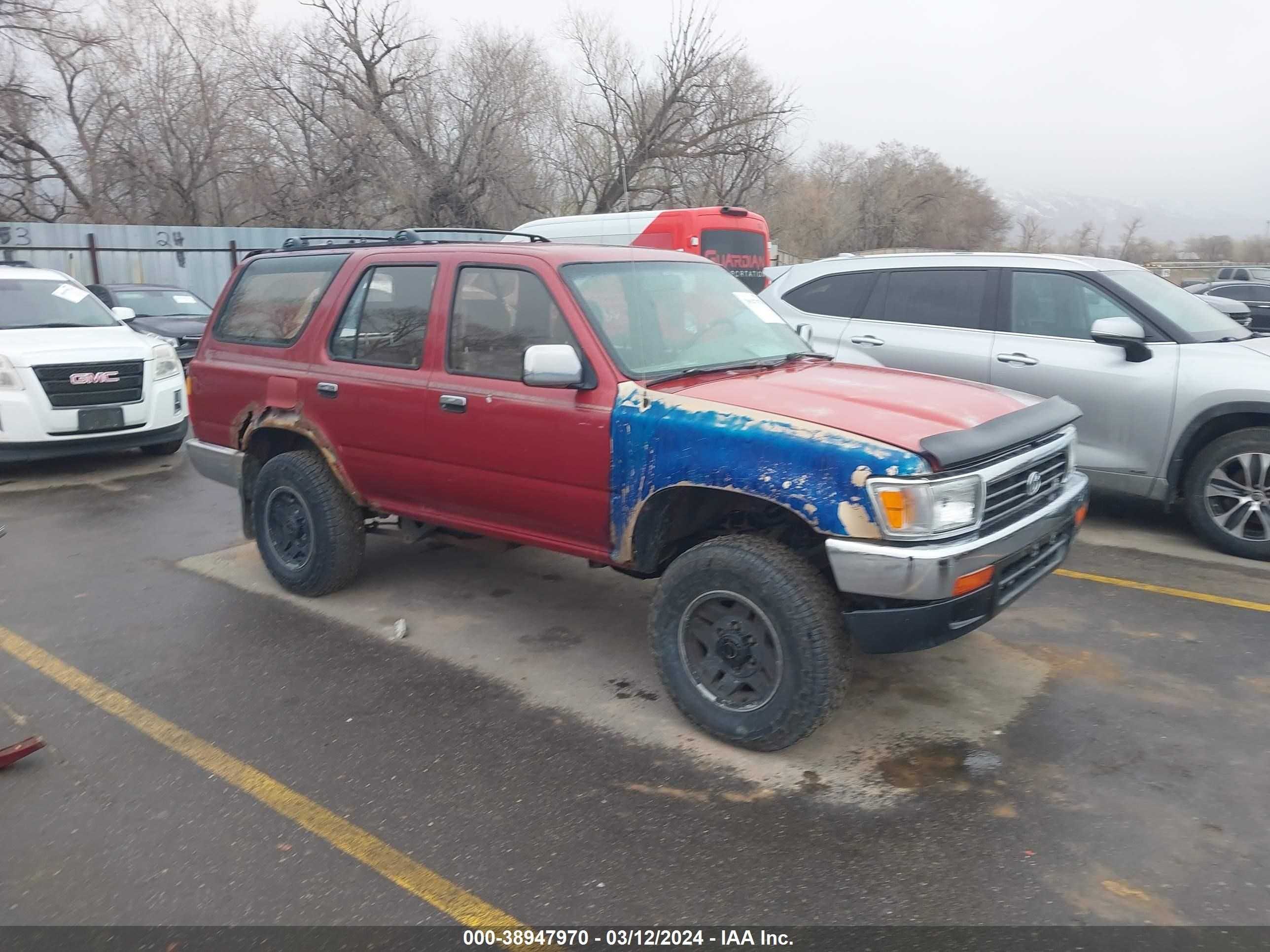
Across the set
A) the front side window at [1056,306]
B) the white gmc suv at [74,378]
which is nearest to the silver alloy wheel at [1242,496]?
the front side window at [1056,306]

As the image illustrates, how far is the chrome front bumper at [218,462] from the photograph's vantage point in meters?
5.53

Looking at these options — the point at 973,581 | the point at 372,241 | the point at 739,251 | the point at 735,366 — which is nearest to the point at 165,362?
the point at 372,241

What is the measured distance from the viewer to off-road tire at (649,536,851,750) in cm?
336

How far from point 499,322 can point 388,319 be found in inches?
30.1

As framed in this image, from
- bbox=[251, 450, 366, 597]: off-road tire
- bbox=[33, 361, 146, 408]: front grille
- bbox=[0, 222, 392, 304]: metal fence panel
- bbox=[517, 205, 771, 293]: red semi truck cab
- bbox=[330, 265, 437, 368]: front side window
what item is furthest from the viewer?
bbox=[0, 222, 392, 304]: metal fence panel

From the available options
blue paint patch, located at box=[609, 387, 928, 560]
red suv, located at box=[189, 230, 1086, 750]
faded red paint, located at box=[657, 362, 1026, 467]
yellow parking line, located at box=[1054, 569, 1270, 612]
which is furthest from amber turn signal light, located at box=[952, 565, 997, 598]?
yellow parking line, located at box=[1054, 569, 1270, 612]

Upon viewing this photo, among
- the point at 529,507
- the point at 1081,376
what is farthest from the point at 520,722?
the point at 1081,376

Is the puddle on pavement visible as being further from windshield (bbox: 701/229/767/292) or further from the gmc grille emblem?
windshield (bbox: 701/229/767/292)

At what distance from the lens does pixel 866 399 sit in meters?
3.74

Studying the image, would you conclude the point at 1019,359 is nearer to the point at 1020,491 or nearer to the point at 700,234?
the point at 1020,491

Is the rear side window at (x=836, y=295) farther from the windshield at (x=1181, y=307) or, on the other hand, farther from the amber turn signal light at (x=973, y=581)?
the amber turn signal light at (x=973, y=581)

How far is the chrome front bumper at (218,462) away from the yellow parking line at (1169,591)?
15.3 feet

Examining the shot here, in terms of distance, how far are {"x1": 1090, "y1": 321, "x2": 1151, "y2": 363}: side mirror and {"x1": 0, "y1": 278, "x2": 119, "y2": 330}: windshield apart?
863cm

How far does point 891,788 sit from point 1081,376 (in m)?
3.97
